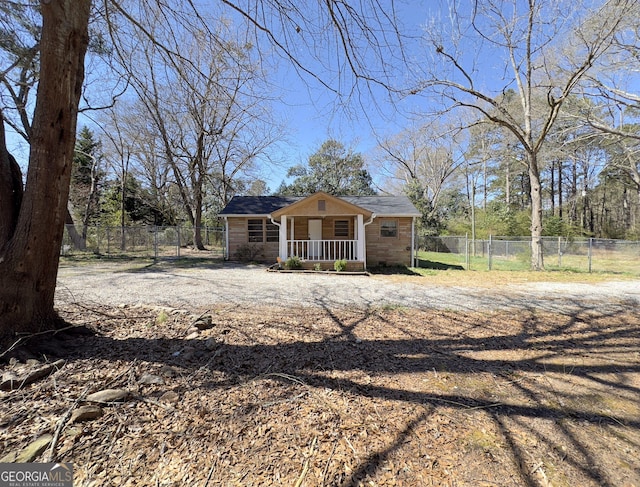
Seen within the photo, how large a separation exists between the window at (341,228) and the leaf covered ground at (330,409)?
34.1 ft

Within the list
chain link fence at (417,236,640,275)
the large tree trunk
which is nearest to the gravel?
the large tree trunk

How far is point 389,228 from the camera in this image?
43.8 ft

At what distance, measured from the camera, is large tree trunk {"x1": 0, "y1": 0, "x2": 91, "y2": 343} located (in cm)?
241

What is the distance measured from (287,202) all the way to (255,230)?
2.69 meters

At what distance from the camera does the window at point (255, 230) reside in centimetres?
1388

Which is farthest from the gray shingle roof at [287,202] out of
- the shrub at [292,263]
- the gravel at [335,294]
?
the gravel at [335,294]

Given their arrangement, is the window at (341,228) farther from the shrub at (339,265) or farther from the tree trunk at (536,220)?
the tree trunk at (536,220)

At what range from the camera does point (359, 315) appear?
4.38m

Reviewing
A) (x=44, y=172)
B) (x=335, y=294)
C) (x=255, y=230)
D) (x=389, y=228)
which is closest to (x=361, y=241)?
(x=389, y=228)

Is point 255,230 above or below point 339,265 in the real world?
above

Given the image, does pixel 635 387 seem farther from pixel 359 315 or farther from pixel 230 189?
pixel 230 189

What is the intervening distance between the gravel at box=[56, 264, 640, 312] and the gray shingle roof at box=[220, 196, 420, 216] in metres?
6.14

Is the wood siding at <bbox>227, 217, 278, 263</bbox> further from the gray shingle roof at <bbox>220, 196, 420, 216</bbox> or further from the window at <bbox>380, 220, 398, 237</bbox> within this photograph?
the window at <bbox>380, 220, 398, 237</bbox>

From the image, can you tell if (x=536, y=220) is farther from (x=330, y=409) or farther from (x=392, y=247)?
(x=330, y=409)
